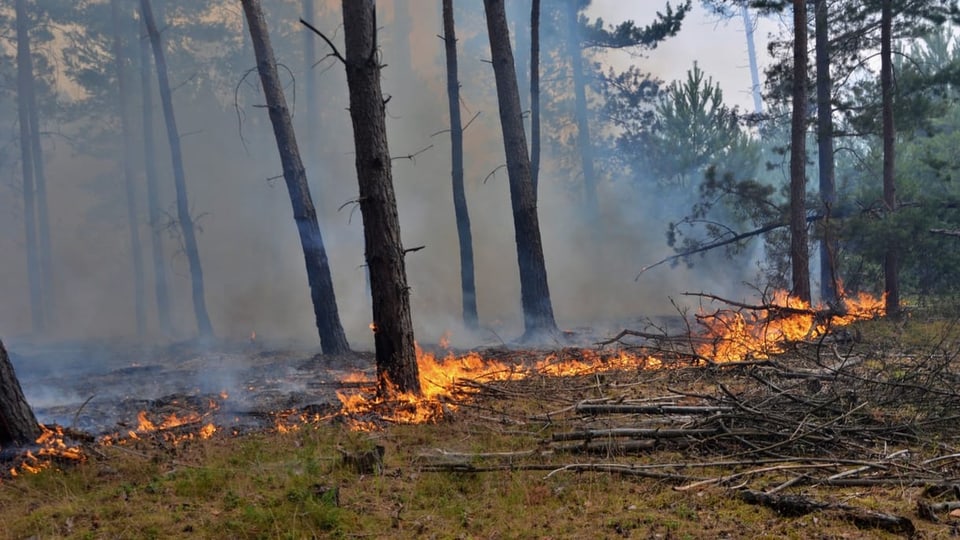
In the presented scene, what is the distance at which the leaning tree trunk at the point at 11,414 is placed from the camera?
562 centimetres

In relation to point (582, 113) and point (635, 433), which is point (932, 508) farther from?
point (582, 113)

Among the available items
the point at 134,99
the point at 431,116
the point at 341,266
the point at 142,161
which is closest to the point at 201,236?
the point at 142,161

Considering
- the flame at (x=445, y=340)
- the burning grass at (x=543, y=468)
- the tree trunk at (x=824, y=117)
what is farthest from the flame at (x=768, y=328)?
the flame at (x=445, y=340)

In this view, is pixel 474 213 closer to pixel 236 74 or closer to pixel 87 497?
pixel 236 74

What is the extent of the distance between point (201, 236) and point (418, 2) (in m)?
17.2

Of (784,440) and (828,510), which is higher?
(784,440)

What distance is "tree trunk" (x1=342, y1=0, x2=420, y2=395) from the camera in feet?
24.6

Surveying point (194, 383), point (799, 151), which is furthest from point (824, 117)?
point (194, 383)

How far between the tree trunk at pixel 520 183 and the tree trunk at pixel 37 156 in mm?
21493

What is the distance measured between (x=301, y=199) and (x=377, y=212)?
5.42 metres

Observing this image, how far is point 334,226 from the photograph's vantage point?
30281 millimetres

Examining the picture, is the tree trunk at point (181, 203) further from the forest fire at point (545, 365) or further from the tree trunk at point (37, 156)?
the forest fire at point (545, 365)

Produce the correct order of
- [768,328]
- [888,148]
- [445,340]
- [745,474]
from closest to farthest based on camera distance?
[745,474]
[768,328]
[888,148]
[445,340]

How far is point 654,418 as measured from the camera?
6164 mm
